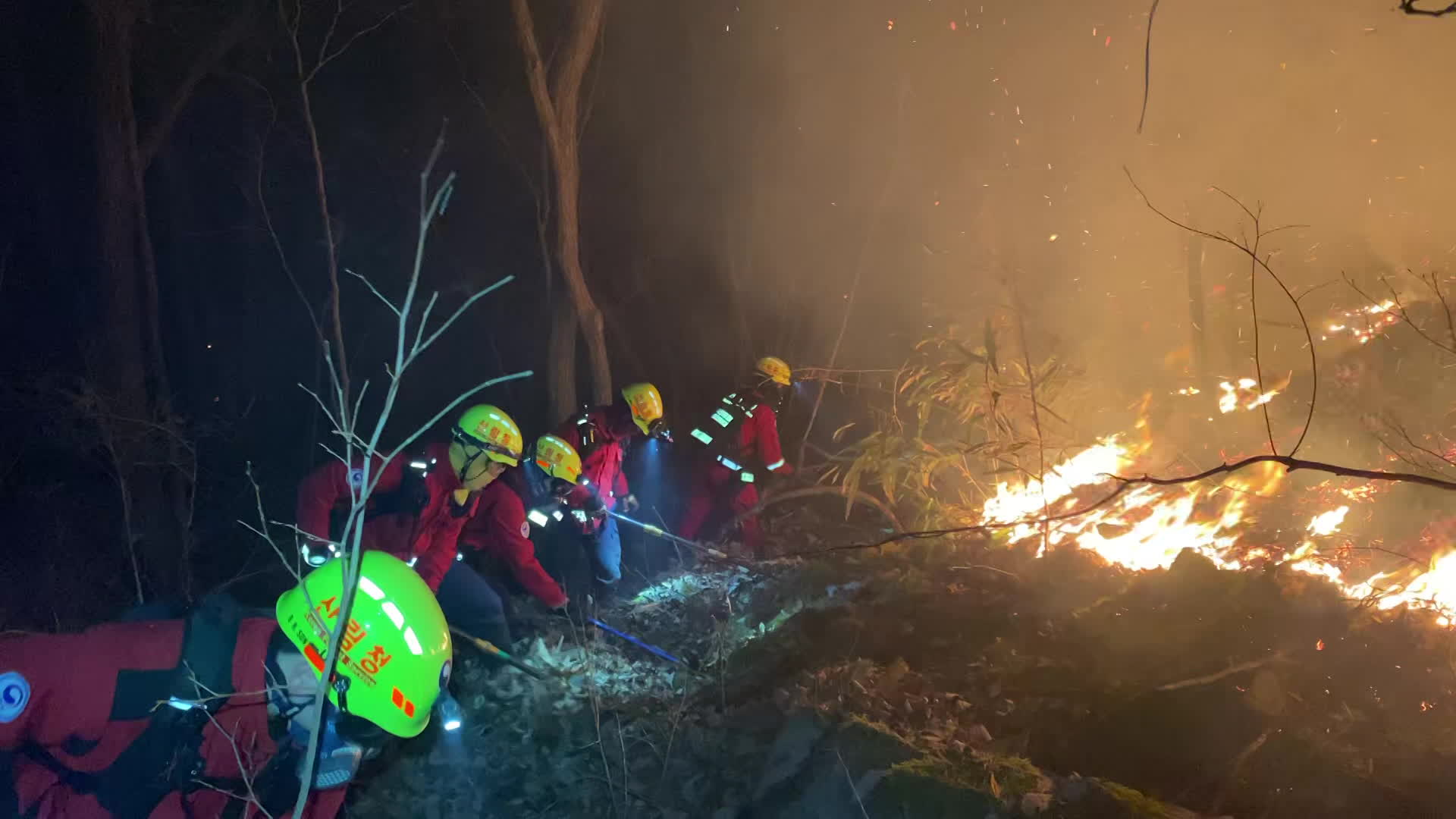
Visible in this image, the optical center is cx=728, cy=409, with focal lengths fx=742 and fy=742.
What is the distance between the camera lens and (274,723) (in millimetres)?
2992

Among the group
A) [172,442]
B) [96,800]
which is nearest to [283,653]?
[96,800]

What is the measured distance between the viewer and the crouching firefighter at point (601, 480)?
263 inches

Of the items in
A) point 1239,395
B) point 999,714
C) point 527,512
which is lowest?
point 527,512

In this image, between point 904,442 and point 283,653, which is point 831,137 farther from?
point 283,653

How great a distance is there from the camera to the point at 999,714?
401 centimetres

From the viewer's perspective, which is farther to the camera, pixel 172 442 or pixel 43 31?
pixel 43 31

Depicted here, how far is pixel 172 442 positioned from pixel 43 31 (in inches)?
222

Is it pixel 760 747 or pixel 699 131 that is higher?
pixel 699 131

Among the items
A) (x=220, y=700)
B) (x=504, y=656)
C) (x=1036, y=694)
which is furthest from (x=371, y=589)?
(x=1036, y=694)

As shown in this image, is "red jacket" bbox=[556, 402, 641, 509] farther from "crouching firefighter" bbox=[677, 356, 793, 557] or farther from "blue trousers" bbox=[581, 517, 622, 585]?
"crouching firefighter" bbox=[677, 356, 793, 557]

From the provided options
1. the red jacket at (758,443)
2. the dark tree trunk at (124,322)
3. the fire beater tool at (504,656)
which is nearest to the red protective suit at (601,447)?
the red jacket at (758,443)

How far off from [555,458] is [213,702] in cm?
341

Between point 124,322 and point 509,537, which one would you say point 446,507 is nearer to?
point 509,537

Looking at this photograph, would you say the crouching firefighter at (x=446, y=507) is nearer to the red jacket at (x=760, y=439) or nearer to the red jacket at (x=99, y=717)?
the red jacket at (x=99, y=717)
